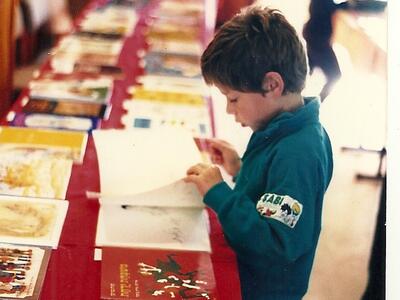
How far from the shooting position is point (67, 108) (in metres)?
1.16

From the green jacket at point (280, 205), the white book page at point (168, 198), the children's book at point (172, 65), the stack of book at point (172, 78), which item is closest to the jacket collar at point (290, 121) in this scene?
the green jacket at point (280, 205)

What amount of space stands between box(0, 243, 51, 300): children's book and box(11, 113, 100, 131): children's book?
0.34 metres

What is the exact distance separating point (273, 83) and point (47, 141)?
0.39 meters

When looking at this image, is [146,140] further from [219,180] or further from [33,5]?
[33,5]

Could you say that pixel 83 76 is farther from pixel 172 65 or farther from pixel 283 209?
pixel 283 209

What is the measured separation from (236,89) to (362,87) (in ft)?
0.71

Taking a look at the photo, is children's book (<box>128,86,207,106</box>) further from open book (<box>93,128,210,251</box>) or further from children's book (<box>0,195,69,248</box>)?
children's book (<box>0,195,69,248</box>)

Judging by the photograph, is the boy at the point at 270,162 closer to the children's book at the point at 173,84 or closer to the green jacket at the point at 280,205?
the green jacket at the point at 280,205

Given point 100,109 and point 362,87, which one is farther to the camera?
point 100,109

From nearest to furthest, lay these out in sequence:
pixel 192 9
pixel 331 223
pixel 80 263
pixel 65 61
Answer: pixel 80 263 < pixel 331 223 < pixel 65 61 < pixel 192 9

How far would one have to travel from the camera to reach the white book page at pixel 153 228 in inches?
33.3

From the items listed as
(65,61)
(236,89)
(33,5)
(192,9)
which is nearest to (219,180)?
(236,89)

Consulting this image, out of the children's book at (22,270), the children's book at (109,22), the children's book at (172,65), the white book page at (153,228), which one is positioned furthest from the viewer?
the children's book at (109,22)

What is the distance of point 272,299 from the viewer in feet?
2.82
